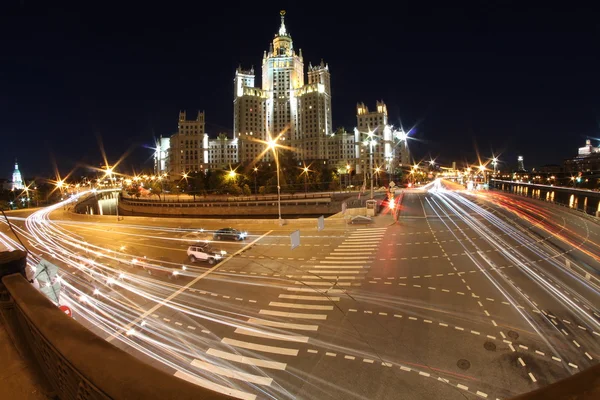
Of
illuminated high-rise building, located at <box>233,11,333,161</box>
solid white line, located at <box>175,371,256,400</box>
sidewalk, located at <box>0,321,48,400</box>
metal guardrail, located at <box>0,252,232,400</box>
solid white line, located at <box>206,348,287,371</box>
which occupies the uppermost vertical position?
illuminated high-rise building, located at <box>233,11,333,161</box>

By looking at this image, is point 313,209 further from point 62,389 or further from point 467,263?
point 62,389

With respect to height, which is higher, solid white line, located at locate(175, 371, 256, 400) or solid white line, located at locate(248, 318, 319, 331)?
solid white line, located at locate(248, 318, 319, 331)

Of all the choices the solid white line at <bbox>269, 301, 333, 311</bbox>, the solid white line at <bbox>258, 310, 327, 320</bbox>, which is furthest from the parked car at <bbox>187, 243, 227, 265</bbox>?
the solid white line at <bbox>258, 310, 327, 320</bbox>

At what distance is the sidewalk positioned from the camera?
3.63 meters

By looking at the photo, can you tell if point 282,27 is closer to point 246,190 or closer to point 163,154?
point 163,154

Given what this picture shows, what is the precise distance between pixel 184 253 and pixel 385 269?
14013 millimetres

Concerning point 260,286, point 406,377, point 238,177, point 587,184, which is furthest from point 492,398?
point 587,184

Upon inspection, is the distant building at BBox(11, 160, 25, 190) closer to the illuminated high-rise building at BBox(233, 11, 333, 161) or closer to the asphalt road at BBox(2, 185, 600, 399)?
the illuminated high-rise building at BBox(233, 11, 333, 161)

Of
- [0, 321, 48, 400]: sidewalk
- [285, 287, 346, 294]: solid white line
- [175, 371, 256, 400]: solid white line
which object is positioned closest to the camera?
[0, 321, 48, 400]: sidewalk

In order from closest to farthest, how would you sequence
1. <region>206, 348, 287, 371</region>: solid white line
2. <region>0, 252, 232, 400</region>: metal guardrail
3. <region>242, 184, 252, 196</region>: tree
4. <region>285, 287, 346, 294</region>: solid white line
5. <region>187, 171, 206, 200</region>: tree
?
<region>0, 252, 232, 400</region>: metal guardrail, <region>206, 348, 287, 371</region>: solid white line, <region>285, 287, 346, 294</region>: solid white line, <region>242, 184, 252, 196</region>: tree, <region>187, 171, 206, 200</region>: tree

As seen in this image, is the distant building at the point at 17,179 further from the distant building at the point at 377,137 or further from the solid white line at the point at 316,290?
the solid white line at the point at 316,290

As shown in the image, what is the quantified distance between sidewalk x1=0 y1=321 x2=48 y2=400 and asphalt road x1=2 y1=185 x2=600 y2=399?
17.3 feet

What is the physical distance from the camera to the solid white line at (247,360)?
30.7ft

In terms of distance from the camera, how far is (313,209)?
66.2m
